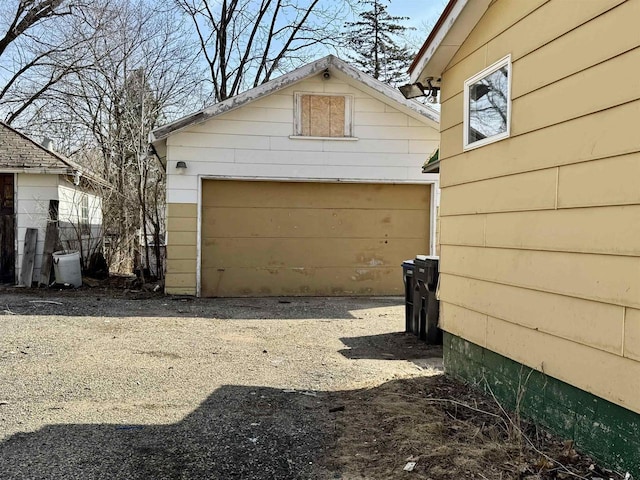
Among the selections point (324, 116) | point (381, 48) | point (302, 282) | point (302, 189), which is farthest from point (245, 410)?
point (381, 48)

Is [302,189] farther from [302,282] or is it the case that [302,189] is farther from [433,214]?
[433,214]

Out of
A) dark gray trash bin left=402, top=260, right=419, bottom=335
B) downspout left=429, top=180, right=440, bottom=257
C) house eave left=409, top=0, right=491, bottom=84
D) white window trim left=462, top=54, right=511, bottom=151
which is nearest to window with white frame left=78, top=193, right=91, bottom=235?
Result: downspout left=429, top=180, right=440, bottom=257

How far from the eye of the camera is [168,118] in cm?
1797

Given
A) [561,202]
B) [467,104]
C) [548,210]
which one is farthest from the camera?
[467,104]

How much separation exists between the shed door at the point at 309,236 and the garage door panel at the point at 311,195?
2 cm

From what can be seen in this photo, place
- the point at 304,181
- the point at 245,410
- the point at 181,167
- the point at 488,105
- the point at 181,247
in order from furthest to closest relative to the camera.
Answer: the point at 304,181 → the point at 181,247 → the point at 181,167 → the point at 488,105 → the point at 245,410

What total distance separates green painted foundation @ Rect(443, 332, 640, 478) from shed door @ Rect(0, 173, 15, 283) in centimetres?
1028

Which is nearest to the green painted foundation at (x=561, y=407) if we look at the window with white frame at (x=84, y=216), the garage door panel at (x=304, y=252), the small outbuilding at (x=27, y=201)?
the garage door panel at (x=304, y=252)

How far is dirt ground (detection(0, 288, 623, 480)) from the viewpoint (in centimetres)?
317

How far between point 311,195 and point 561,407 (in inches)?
308

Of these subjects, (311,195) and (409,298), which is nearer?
(409,298)

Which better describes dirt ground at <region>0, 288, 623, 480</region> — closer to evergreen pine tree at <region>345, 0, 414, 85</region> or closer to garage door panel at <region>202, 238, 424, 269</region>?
garage door panel at <region>202, 238, 424, 269</region>

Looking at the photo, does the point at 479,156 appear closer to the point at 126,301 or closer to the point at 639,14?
the point at 639,14

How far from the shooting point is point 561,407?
11.1 feet
